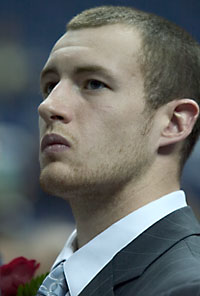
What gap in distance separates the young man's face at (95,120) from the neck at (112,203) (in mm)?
18

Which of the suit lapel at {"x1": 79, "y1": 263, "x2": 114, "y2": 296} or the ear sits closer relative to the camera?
the suit lapel at {"x1": 79, "y1": 263, "x2": 114, "y2": 296}

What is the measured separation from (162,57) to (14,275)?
0.49 meters

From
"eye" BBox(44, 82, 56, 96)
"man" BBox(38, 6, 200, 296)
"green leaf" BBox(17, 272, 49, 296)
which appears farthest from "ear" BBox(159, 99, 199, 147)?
"green leaf" BBox(17, 272, 49, 296)

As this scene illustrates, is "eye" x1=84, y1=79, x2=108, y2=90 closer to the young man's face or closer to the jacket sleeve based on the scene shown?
the young man's face

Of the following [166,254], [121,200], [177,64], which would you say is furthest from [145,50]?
[166,254]

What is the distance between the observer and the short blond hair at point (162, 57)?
3.72 ft

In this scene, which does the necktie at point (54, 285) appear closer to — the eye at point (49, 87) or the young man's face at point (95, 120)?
the young man's face at point (95, 120)

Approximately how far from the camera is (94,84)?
1.11 meters

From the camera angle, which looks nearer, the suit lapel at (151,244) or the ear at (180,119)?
the suit lapel at (151,244)

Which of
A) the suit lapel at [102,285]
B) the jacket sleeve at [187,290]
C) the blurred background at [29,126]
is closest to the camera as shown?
the jacket sleeve at [187,290]

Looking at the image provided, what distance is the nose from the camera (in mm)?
1062

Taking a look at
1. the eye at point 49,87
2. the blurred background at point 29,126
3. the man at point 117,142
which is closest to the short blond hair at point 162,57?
the man at point 117,142

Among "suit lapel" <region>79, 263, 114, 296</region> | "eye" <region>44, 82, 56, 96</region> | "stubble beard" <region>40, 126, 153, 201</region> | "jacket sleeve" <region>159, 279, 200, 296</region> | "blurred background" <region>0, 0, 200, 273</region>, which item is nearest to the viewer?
"jacket sleeve" <region>159, 279, 200, 296</region>

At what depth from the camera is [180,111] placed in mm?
1145
